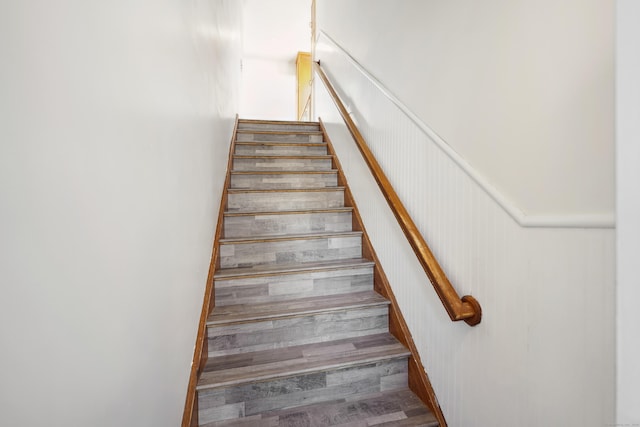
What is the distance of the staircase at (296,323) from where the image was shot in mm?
1257

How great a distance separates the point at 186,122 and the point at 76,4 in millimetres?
712

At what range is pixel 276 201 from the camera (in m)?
2.22

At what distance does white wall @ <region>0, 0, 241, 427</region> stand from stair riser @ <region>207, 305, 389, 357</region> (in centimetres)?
42

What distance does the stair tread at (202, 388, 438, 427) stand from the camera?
3.97 feet

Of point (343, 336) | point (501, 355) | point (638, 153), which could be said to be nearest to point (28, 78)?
point (638, 153)

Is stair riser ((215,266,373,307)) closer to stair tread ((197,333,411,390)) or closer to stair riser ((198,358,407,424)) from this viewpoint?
stair tread ((197,333,411,390))

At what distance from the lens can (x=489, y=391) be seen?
3.25 feet

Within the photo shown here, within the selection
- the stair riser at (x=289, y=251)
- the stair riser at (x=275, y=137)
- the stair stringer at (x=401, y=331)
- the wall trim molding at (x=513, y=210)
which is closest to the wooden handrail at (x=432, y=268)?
the wall trim molding at (x=513, y=210)

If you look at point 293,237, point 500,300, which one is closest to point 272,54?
point 293,237

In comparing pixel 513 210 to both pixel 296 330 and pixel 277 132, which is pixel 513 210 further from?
pixel 277 132

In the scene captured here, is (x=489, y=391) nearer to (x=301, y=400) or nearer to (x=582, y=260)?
(x=582, y=260)

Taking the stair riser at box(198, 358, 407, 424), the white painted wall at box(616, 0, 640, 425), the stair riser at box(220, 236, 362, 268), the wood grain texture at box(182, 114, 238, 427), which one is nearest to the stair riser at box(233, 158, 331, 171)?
the wood grain texture at box(182, 114, 238, 427)

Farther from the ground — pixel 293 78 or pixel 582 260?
pixel 293 78

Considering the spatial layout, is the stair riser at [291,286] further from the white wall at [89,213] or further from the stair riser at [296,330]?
the white wall at [89,213]
